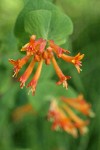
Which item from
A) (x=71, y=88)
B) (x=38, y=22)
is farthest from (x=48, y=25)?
(x=71, y=88)

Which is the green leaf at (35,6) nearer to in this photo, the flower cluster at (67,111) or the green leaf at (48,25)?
the green leaf at (48,25)

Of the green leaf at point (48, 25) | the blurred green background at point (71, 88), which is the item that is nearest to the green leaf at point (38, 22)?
the green leaf at point (48, 25)

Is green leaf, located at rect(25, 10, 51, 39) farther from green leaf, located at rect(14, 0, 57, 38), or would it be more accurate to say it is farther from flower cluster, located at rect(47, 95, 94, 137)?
flower cluster, located at rect(47, 95, 94, 137)

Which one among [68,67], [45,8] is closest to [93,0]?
[68,67]

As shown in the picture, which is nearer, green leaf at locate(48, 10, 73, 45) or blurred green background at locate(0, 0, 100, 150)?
green leaf at locate(48, 10, 73, 45)

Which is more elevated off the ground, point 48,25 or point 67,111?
point 48,25

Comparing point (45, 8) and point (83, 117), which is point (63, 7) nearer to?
point (83, 117)

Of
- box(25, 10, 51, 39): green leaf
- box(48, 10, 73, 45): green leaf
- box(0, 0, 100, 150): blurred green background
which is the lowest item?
box(0, 0, 100, 150): blurred green background

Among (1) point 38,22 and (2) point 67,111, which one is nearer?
(1) point 38,22

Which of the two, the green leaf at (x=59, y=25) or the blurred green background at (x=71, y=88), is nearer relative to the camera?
the green leaf at (x=59, y=25)

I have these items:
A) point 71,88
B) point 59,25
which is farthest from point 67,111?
point 59,25

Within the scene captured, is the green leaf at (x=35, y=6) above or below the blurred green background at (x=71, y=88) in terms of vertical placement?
above

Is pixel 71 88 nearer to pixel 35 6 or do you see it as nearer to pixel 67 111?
pixel 67 111

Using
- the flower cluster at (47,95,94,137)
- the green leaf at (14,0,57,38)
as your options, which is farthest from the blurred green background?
the green leaf at (14,0,57,38)
